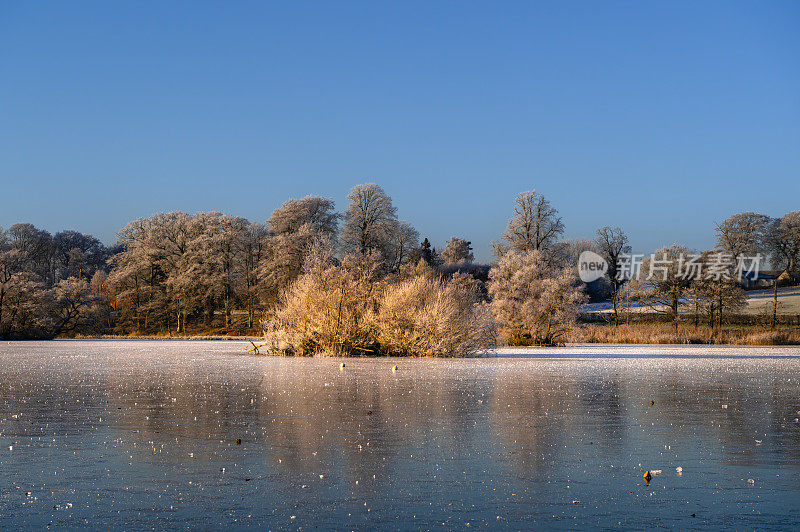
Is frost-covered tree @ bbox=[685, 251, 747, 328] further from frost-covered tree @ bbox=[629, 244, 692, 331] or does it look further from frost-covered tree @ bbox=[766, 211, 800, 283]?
frost-covered tree @ bbox=[766, 211, 800, 283]

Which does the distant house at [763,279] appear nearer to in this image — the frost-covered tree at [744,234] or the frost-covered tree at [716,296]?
the frost-covered tree at [744,234]

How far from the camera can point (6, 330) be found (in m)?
53.8

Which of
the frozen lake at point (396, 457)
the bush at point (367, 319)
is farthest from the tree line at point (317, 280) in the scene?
the frozen lake at point (396, 457)

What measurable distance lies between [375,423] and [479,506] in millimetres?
4261

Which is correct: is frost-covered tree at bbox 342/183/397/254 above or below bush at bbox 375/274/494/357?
above

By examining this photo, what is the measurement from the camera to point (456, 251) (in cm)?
10244

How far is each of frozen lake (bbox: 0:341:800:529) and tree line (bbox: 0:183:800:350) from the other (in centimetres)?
1430

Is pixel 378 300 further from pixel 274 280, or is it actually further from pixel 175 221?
pixel 175 221

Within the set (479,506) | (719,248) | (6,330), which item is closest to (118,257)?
(6,330)

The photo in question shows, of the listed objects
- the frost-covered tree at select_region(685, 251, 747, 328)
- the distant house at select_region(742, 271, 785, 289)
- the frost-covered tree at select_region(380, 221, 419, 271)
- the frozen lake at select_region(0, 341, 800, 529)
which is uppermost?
the frost-covered tree at select_region(380, 221, 419, 271)

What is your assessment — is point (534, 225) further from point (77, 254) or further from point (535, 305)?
point (77, 254)

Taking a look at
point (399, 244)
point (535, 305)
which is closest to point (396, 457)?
point (535, 305)

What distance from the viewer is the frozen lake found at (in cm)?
529

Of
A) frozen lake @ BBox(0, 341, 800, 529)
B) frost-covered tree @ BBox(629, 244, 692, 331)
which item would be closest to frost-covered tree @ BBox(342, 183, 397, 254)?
frost-covered tree @ BBox(629, 244, 692, 331)
